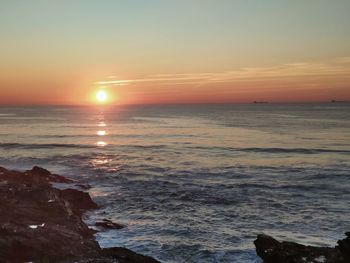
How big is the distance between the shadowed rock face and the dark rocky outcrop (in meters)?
4.58

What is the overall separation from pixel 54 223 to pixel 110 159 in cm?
3030

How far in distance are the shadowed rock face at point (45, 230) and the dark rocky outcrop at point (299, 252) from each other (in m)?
4.58

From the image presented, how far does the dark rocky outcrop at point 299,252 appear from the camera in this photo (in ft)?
44.4

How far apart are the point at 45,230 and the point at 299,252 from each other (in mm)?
9940

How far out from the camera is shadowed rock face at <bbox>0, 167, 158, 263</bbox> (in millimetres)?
12758

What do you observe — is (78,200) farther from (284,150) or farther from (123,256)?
(284,150)

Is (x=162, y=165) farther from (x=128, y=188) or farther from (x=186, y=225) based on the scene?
(x=186, y=225)

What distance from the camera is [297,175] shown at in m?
35.3

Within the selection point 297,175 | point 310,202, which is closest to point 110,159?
point 297,175

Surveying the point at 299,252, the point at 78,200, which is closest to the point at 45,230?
the point at 78,200

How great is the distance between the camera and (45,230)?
1543 centimetres

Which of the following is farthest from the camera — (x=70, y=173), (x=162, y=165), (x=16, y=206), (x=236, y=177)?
(x=162, y=165)

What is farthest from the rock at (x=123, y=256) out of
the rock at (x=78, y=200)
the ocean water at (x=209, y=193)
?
the rock at (x=78, y=200)

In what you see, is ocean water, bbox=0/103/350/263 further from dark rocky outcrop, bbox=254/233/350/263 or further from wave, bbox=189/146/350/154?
dark rocky outcrop, bbox=254/233/350/263
